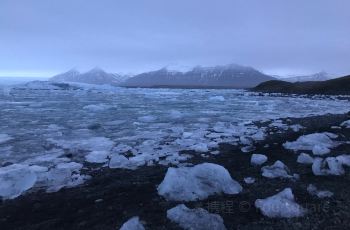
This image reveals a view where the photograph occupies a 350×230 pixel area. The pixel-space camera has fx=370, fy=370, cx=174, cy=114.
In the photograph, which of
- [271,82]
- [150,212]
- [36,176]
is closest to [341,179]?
[150,212]

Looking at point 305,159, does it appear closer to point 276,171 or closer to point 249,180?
point 276,171

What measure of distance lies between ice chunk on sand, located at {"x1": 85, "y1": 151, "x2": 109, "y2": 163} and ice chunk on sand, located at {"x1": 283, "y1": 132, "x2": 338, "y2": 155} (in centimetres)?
402

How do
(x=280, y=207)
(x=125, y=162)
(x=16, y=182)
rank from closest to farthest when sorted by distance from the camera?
(x=280, y=207) → (x=16, y=182) → (x=125, y=162)

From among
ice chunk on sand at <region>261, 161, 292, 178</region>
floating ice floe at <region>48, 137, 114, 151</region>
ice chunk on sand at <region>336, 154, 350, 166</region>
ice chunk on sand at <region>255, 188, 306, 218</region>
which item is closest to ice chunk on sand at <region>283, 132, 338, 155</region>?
ice chunk on sand at <region>336, 154, 350, 166</region>

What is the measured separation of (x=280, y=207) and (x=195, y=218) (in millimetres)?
1059

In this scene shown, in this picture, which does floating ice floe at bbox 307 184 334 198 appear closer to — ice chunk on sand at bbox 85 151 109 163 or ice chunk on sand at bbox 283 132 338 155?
ice chunk on sand at bbox 283 132 338 155

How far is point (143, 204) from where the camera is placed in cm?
500

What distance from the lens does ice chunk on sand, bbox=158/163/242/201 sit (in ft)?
16.8

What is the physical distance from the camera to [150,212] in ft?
15.4

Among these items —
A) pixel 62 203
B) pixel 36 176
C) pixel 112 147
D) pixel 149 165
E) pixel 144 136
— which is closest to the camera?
pixel 62 203

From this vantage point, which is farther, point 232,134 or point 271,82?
point 271,82

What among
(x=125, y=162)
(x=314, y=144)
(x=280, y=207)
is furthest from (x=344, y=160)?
(x=125, y=162)

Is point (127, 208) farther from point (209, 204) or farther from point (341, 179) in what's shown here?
point (341, 179)

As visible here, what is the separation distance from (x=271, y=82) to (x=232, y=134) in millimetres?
63248
